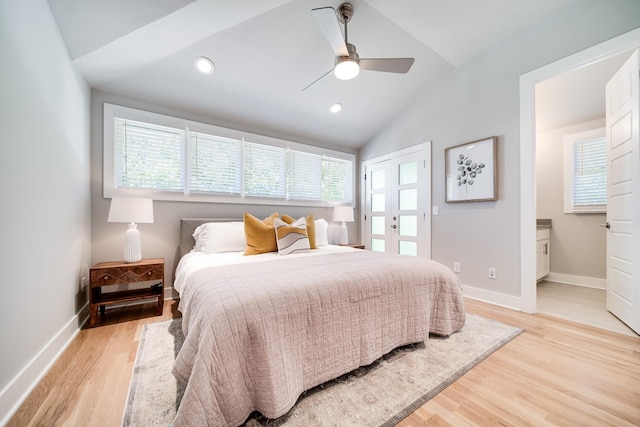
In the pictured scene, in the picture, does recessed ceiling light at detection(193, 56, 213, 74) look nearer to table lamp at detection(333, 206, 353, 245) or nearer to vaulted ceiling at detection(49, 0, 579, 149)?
vaulted ceiling at detection(49, 0, 579, 149)

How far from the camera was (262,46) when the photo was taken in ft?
8.13

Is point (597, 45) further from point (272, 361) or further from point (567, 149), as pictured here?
point (272, 361)

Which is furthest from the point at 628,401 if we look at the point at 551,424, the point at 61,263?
the point at 61,263

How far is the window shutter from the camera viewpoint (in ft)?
11.1

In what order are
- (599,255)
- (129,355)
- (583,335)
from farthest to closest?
(599,255), (583,335), (129,355)

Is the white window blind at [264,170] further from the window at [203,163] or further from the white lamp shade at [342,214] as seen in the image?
the white lamp shade at [342,214]

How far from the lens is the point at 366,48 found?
2676mm

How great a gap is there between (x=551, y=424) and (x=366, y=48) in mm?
3235

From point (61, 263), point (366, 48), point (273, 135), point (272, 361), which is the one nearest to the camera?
point (272, 361)

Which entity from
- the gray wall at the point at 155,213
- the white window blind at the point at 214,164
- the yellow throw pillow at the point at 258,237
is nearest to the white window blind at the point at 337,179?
the gray wall at the point at 155,213

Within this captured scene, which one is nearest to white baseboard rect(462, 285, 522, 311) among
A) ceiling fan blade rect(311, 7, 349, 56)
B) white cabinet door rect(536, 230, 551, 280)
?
white cabinet door rect(536, 230, 551, 280)

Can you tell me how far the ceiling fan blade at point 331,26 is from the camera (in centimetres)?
169

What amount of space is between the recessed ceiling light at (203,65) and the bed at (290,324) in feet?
7.07

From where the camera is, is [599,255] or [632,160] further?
[599,255]
